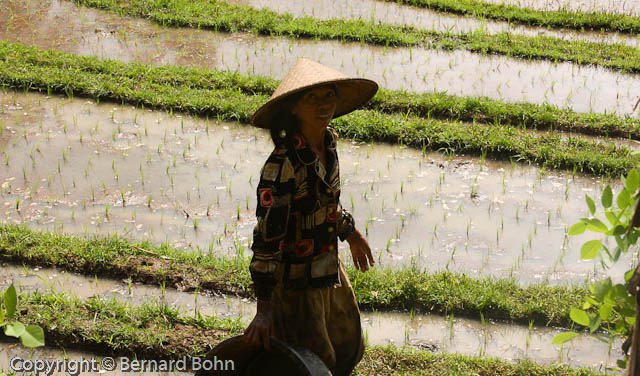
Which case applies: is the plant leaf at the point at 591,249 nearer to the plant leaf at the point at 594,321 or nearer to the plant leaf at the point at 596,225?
the plant leaf at the point at 596,225

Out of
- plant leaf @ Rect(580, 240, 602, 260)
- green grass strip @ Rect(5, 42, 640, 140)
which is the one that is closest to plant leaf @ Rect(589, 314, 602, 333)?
plant leaf @ Rect(580, 240, 602, 260)

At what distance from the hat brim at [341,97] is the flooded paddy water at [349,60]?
3.45 m

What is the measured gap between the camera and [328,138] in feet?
10.0

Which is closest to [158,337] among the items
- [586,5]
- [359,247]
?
[359,247]

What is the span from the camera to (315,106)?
114 inches

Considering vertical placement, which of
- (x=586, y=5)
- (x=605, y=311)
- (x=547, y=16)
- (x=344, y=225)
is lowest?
(x=344, y=225)

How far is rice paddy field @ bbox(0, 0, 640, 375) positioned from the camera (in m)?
3.94

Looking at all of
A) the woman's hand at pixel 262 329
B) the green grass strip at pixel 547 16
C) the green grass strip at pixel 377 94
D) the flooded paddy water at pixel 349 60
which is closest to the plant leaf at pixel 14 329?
the woman's hand at pixel 262 329

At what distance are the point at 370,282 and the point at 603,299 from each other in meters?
2.17

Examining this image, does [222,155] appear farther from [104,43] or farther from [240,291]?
[104,43]

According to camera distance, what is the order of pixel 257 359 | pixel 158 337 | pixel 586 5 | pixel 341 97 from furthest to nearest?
pixel 586 5 < pixel 158 337 < pixel 341 97 < pixel 257 359

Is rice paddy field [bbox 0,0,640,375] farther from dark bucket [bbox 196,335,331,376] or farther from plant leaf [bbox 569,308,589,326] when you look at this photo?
plant leaf [bbox 569,308,589,326]

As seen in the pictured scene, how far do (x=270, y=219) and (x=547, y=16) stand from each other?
6130mm

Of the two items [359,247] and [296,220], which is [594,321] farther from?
[359,247]
